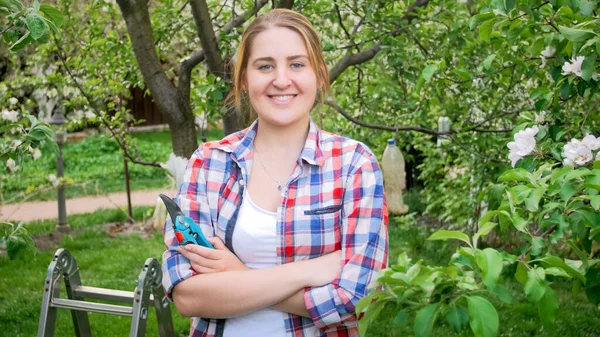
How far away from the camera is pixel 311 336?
2141 millimetres

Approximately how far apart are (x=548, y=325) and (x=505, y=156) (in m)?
3.68

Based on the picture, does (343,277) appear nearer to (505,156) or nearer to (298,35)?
(298,35)

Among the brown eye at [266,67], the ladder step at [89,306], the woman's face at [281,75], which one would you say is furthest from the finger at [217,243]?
the ladder step at [89,306]

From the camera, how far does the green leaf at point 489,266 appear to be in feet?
4.66

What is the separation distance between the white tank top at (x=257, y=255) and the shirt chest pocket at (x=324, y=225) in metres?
0.10

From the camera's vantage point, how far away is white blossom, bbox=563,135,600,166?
2600 mm

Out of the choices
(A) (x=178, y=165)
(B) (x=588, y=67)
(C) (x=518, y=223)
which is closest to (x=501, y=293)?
(C) (x=518, y=223)

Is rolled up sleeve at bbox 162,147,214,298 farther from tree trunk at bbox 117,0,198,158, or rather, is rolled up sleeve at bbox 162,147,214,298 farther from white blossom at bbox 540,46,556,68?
tree trunk at bbox 117,0,198,158

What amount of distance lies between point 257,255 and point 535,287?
0.83 m

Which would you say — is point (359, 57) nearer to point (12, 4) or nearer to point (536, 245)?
point (12, 4)

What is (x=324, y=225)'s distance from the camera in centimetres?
211

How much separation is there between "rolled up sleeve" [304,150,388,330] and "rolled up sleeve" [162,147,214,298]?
0.34 meters

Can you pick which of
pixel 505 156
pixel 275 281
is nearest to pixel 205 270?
pixel 275 281

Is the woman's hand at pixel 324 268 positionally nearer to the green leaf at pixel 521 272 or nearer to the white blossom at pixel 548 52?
the green leaf at pixel 521 272
